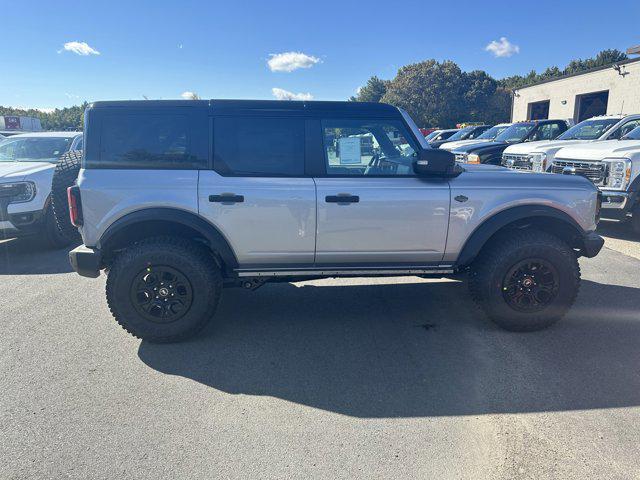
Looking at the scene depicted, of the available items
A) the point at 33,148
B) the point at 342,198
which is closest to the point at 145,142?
the point at 342,198

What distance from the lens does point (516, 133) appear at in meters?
12.0

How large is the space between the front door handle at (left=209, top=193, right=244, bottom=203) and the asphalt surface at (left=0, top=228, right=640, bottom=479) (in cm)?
122

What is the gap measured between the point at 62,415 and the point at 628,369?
398cm

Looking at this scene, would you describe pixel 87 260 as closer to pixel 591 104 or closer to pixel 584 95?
pixel 584 95

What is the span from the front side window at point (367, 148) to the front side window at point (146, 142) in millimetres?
1157

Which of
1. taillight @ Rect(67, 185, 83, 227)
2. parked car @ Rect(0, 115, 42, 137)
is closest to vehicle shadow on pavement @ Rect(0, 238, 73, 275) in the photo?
taillight @ Rect(67, 185, 83, 227)

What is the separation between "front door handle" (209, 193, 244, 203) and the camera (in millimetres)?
3418

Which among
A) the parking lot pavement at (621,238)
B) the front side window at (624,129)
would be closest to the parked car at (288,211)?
the parking lot pavement at (621,238)

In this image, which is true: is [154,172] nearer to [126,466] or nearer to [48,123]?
[126,466]

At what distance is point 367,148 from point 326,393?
2045 mm

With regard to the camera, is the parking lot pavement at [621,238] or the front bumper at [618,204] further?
the front bumper at [618,204]

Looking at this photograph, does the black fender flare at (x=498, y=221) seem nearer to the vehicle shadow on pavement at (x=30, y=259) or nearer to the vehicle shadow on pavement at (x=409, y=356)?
the vehicle shadow on pavement at (x=409, y=356)

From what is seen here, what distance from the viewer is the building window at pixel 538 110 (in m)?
30.1

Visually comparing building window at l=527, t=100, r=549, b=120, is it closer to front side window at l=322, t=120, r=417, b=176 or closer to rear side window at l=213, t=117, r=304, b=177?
front side window at l=322, t=120, r=417, b=176
